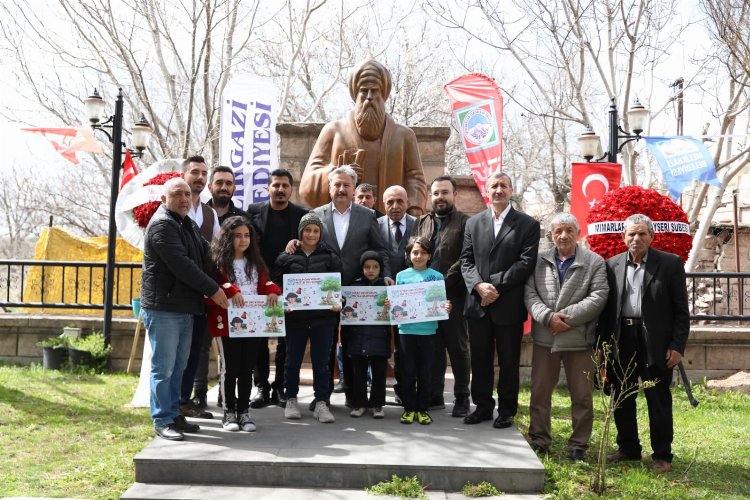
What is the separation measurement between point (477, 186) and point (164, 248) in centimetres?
581

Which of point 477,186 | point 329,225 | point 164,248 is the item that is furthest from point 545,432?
point 477,186

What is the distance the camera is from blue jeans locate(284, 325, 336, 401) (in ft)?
16.1

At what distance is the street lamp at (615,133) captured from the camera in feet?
31.1

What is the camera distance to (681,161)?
9141 mm

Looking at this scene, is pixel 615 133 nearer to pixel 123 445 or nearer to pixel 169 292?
pixel 169 292

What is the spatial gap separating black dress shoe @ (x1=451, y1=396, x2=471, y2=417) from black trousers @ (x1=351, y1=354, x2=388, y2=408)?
63cm

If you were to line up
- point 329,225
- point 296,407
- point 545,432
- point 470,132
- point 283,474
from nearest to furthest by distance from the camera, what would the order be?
point 283,474 → point 545,432 → point 296,407 → point 329,225 → point 470,132

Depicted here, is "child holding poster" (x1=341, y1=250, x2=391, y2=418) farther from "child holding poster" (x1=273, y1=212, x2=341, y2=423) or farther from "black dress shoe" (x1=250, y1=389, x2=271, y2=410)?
"black dress shoe" (x1=250, y1=389, x2=271, y2=410)

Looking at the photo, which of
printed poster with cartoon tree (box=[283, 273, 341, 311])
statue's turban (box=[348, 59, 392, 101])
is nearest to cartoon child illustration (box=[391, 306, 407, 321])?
printed poster with cartoon tree (box=[283, 273, 341, 311])

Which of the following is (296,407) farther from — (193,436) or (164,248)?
(164,248)

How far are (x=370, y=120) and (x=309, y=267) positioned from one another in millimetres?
2595

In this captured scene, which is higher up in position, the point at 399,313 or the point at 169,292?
the point at 169,292

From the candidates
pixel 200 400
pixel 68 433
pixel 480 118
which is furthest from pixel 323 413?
pixel 480 118

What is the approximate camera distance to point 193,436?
176 inches
